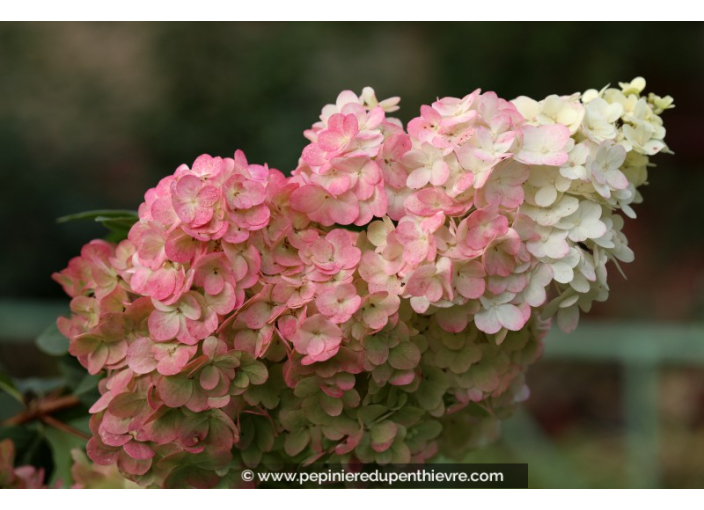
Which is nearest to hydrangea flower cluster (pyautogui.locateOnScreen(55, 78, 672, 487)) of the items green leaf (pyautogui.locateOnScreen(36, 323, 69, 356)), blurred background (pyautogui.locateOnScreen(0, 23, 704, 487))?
green leaf (pyautogui.locateOnScreen(36, 323, 69, 356))

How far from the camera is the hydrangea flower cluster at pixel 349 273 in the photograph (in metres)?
0.54

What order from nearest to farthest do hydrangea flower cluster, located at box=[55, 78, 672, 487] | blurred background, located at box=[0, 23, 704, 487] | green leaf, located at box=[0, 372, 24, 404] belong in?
hydrangea flower cluster, located at box=[55, 78, 672, 487], green leaf, located at box=[0, 372, 24, 404], blurred background, located at box=[0, 23, 704, 487]

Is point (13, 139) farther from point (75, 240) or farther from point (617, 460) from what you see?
point (617, 460)

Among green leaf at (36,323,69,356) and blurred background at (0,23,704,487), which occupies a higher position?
blurred background at (0,23,704,487)

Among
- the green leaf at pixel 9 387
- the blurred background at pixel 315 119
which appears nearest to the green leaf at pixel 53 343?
the green leaf at pixel 9 387

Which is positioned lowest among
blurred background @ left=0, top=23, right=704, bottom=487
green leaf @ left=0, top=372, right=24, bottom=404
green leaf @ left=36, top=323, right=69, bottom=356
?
green leaf @ left=0, top=372, right=24, bottom=404

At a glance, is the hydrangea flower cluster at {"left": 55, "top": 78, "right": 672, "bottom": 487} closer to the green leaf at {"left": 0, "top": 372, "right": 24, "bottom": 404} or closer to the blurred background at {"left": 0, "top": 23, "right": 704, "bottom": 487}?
the green leaf at {"left": 0, "top": 372, "right": 24, "bottom": 404}

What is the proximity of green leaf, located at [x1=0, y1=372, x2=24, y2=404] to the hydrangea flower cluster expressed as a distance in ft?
0.53

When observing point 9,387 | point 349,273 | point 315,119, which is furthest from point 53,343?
point 315,119

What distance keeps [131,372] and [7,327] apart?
5.93ft

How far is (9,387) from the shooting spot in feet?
2.35

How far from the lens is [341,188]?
547mm

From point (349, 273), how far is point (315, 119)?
2208 mm

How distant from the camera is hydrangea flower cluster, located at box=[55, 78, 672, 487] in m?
0.54
